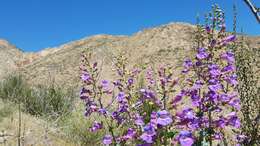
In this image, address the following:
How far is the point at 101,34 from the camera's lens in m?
33.5

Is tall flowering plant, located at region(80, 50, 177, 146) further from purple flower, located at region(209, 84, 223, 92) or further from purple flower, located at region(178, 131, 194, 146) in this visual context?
purple flower, located at region(209, 84, 223, 92)

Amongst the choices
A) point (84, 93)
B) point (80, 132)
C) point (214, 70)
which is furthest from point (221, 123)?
point (80, 132)

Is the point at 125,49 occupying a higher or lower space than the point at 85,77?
higher

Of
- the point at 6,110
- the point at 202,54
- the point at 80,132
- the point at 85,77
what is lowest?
the point at 80,132

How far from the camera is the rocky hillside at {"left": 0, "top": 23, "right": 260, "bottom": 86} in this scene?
25.1 metres

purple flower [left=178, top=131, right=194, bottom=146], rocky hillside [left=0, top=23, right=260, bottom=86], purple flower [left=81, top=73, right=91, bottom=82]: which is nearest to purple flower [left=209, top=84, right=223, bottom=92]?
purple flower [left=178, top=131, right=194, bottom=146]

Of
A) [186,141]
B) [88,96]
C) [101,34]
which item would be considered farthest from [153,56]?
[186,141]

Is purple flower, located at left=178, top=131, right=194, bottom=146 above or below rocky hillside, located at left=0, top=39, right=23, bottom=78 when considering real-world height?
below

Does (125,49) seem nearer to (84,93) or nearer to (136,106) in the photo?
(84,93)

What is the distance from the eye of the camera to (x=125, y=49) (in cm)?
2627

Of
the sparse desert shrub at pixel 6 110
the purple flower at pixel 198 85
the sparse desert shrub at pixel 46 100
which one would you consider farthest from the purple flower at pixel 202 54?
the sparse desert shrub at pixel 46 100

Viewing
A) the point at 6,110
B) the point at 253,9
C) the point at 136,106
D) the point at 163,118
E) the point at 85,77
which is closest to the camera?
the point at 253,9

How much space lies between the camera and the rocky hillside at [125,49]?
82.5 feet

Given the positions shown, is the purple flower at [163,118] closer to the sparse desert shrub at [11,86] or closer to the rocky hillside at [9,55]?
the sparse desert shrub at [11,86]
